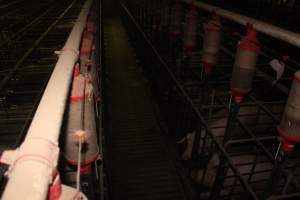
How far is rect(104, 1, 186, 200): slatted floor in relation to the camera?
12.9 feet

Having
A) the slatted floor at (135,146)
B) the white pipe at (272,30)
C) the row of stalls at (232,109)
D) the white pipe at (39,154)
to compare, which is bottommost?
the slatted floor at (135,146)

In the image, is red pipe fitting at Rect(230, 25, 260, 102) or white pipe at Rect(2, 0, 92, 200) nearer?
white pipe at Rect(2, 0, 92, 200)

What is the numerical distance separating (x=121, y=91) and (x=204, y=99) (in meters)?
3.40

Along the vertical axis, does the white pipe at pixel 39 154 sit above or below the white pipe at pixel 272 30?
below

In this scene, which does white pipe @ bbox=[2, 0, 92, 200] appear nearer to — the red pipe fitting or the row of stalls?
the row of stalls

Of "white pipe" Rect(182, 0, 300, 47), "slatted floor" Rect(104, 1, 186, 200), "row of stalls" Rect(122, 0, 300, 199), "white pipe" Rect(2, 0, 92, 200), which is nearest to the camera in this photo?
"white pipe" Rect(2, 0, 92, 200)

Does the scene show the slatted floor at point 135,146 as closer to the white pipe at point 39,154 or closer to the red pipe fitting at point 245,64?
the red pipe fitting at point 245,64

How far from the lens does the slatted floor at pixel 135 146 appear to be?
3939 millimetres

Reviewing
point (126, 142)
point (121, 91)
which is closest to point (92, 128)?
point (126, 142)

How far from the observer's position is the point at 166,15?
5.69 meters

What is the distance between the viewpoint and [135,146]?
15.8 ft

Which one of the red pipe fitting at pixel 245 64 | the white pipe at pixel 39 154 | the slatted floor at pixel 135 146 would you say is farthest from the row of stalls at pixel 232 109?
the white pipe at pixel 39 154

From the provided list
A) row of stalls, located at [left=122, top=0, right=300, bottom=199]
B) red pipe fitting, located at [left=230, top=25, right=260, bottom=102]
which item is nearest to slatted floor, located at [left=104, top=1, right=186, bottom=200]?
row of stalls, located at [left=122, top=0, right=300, bottom=199]

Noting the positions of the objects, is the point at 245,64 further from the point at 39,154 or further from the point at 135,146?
the point at 135,146
